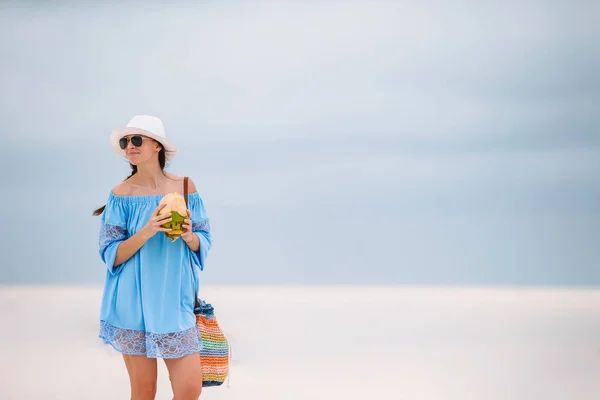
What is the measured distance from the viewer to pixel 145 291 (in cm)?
244

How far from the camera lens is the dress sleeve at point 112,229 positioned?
2.47m

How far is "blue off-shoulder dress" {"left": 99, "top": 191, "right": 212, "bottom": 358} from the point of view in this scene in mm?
2445

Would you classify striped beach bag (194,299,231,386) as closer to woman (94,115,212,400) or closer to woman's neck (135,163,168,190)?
woman (94,115,212,400)

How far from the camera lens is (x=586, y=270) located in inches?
332

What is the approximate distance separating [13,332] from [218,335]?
3879mm

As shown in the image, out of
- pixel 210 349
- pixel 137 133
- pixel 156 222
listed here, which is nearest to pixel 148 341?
pixel 210 349

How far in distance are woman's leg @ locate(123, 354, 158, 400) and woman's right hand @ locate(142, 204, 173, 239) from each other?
398 mm

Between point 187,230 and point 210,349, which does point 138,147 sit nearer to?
point 187,230

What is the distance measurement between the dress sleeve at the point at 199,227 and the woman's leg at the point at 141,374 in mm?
327

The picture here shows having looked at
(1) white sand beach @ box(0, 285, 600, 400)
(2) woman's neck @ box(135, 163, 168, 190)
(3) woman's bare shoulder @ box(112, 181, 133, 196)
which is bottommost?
(1) white sand beach @ box(0, 285, 600, 400)

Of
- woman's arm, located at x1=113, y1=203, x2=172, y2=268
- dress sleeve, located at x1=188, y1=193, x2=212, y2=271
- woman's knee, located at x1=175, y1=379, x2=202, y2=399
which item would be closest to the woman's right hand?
woman's arm, located at x1=113, y1=203, x2=172, y2=268

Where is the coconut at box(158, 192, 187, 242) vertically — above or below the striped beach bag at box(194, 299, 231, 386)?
above

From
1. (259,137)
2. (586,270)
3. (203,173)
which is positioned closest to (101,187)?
(203,173)

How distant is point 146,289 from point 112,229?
21 cm
